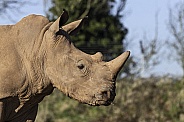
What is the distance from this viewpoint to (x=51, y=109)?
1057cm

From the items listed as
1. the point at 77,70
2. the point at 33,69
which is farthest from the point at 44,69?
the point at 77,70

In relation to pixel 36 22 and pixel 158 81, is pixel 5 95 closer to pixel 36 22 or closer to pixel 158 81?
pixel 36 22

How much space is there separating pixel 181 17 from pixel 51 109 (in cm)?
542

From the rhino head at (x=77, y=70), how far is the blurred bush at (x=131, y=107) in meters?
7.39

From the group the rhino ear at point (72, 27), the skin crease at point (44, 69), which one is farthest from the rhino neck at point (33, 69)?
the rhino ear at point (72, 27)

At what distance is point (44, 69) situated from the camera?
2764 mm

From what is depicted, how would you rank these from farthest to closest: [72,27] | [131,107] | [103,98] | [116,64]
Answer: [131,107] < [72,27] < [116,64] < [103,98]

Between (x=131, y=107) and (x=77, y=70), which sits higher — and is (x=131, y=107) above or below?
below

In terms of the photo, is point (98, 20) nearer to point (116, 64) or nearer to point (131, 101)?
point (131, 101)

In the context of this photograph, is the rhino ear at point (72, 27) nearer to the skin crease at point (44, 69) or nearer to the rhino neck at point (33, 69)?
the skin crease at point (44, 69)

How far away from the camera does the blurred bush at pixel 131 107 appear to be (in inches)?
410

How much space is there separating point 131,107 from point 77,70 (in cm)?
807

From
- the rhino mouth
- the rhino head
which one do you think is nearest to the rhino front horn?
the rhino head

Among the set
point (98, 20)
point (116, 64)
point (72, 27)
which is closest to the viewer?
point (116, 64)
